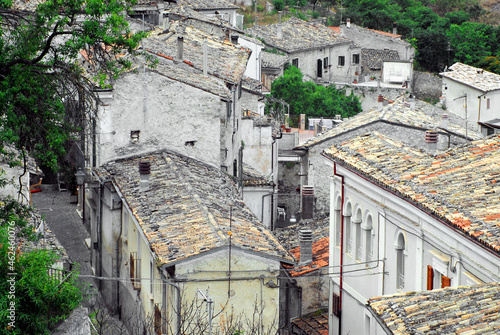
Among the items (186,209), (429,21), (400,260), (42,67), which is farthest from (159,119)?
(429,21)

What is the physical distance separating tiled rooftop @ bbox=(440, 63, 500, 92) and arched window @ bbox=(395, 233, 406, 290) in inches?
1617

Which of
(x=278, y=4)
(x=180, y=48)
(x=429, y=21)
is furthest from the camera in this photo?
(x=429, y=21)

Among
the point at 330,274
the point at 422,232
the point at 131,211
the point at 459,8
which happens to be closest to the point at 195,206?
the point at 131,211

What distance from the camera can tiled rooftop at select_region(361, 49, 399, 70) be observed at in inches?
3051

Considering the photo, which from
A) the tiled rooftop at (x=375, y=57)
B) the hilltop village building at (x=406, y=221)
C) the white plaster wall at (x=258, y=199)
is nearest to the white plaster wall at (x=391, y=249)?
the hilltop village building at (x=406, y=221)

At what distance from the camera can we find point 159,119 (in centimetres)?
2852

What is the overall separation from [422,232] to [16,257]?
7.92m

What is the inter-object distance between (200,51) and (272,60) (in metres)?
30.9

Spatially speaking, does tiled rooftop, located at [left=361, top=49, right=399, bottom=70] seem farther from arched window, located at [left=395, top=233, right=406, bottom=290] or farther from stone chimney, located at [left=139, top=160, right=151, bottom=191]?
arched window, located at [left=395, top=233, right=406, bottom=290]

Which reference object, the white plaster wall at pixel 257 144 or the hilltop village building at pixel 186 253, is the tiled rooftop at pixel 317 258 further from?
the white plaster wall at pixel 257 144

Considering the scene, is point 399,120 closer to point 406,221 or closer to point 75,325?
point 406,221

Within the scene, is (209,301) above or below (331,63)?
below

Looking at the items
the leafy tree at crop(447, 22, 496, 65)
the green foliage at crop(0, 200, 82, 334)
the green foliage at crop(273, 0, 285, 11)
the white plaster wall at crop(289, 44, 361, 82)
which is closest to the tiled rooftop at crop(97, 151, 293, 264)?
the green foliage at crop(0, 200, 82, 334)

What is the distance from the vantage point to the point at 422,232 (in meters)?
18.5
